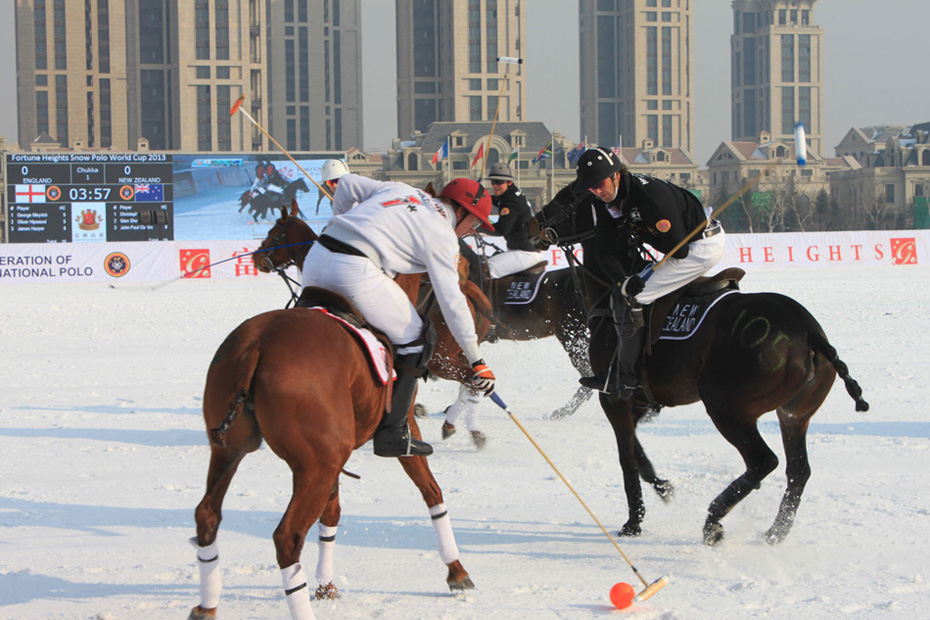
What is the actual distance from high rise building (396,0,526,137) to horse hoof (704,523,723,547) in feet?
377

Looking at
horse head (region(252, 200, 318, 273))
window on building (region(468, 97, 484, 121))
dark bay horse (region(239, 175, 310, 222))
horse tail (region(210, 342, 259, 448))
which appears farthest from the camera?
window on building (region(468, 97, 484, 121))

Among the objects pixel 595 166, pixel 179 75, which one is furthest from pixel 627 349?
pixel 179 75

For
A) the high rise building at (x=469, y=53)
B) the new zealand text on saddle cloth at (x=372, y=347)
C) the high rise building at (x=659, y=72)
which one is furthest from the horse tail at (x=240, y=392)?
the high rise building at (x=659, y=72)

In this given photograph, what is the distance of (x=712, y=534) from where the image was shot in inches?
215

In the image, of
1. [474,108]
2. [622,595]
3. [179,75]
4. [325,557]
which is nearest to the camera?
[622,595]

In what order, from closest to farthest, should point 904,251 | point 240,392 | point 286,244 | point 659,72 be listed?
1. point 240,392
2. point 286,244
3. point 904,251
4. point 659,72

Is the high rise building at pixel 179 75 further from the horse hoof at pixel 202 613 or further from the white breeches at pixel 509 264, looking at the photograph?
the horse hoof at pixel 202 613

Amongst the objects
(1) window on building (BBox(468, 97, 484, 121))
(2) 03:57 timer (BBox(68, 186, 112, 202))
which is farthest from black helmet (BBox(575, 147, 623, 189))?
(1) window on building (BBox(468, 97, 484, 121))

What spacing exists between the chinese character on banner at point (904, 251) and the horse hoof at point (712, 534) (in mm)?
28086

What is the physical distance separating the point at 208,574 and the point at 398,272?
1.59 meters

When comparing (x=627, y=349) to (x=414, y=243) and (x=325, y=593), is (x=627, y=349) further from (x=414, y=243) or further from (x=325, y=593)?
(x=325, y=593)

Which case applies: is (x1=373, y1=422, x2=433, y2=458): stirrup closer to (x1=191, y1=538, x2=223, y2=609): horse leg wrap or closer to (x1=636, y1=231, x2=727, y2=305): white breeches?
(x1=191, y1=538, x2=223, y2=609): horse leg wrap

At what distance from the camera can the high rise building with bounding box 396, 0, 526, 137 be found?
129375 mm

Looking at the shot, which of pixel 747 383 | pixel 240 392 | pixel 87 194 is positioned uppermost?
pixel 87 194
